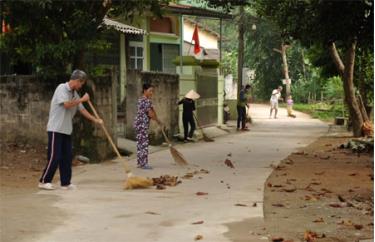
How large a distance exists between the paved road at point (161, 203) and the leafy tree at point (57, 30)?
2.19 meters

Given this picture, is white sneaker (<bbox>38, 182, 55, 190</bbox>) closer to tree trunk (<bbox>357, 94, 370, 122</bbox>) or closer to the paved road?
the paved road

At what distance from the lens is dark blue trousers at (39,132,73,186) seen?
915 centimetres

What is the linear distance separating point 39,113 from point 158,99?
15.8 ft

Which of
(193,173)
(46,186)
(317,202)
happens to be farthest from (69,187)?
(317,202)

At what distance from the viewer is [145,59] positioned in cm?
2305

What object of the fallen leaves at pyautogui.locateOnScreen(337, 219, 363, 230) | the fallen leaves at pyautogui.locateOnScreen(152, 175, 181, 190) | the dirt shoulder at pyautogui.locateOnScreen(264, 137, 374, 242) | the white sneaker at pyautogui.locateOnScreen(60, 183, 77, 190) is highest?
the white sneaker at pyautogui.locateOnScreen(60, 183, 77, 190)

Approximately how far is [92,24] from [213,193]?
4.91m

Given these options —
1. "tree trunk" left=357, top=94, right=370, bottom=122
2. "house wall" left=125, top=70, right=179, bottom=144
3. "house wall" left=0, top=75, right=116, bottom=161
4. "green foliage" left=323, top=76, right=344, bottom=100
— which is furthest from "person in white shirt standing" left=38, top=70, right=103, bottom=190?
"green foliage" left=323, top=76, right=344, bottom=100

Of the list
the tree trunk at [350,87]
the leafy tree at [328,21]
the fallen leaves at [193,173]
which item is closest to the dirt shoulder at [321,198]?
the fallen leaves at [193,173]

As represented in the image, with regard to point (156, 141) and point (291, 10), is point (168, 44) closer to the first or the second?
point (156, 141)

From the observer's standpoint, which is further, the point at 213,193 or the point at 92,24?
the point at 92,24

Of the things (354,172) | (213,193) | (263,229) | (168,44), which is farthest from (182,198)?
(168,44)

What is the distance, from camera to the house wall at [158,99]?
635 inches

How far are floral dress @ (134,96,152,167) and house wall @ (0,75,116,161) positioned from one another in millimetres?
1197
